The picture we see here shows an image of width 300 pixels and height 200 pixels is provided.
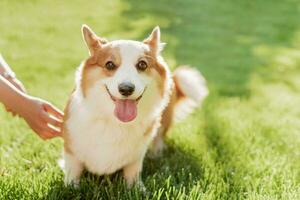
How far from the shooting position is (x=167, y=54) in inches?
261

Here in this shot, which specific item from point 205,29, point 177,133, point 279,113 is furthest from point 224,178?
point 205,29

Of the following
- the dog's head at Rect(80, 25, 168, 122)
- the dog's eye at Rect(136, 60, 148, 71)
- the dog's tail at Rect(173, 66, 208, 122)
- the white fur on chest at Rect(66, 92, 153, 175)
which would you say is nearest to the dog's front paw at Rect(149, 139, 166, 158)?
the dog's tail at Rect(173, 66, 208, 122)

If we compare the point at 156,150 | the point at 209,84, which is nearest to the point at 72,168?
the point at 156,150

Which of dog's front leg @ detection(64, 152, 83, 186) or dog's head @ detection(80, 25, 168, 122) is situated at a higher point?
dog's head @ detection(80, 25, 168, 122)

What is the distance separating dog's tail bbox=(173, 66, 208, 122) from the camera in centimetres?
355

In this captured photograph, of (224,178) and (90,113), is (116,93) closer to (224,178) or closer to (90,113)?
(90,113)

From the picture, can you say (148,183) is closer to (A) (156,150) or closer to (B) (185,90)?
(A) (156,150)

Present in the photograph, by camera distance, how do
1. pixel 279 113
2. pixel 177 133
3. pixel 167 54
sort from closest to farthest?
pixel 177 133, pixel 279 113, pixel 167 54

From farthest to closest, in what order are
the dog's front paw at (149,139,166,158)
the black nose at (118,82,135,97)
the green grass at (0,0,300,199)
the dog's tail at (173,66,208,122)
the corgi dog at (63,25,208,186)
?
the dog's tail at (173,66,208,122)
the dog's front paw at (149,139,166,158)
the green grass at (0,0,300,199)
the corgi dog at (63,25,208,186)
the black nose at (118,82,135,97)

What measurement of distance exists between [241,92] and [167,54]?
1.73 meters

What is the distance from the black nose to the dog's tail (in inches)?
49.4

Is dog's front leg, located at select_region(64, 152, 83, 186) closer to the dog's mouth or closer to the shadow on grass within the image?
the shadow on grass

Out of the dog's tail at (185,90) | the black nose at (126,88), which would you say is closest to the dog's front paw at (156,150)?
the dog's tail at (185,90)

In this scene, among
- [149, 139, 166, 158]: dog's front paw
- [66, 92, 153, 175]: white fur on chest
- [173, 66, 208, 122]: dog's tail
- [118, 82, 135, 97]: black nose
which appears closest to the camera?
[118, 82, 135, 97]: black nose
